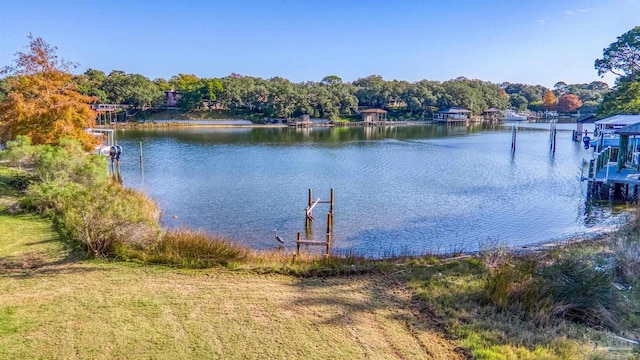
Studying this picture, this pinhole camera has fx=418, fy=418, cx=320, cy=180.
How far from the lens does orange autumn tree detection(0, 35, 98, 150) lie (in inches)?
680

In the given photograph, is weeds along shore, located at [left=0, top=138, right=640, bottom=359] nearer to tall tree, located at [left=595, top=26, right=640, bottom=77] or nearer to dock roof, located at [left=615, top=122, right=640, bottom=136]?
dock roof, located at [left=615, top=122, right=640, bottom=136]

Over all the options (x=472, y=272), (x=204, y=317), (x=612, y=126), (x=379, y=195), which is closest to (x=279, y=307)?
(x=204, y=317)

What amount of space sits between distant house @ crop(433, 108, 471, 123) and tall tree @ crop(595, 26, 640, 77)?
39147 millimetres

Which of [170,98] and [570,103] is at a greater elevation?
[570,103]

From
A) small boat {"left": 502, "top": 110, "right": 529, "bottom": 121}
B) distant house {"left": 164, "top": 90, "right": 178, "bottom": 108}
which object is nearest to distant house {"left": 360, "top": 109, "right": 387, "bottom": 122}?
distant house {"left": 164, "top": 90, "right": 178, "bottom": 108}

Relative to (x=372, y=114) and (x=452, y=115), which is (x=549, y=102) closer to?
(x=452, y=115)

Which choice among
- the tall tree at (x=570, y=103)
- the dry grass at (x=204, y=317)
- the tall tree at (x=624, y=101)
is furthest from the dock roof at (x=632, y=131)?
the tall tree at (x=570, y=103)

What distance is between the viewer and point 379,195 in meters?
20.3

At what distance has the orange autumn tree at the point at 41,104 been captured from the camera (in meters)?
17.3

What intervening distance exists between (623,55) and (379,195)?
4350 centimetres

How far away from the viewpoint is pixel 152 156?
3291 centimetres

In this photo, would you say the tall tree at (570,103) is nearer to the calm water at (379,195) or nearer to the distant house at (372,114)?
the distant house at (372,114)

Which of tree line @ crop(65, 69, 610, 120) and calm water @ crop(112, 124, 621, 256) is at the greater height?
tree line @ crop(65, 69, 610, 120)

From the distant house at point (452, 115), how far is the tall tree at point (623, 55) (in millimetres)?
39147
